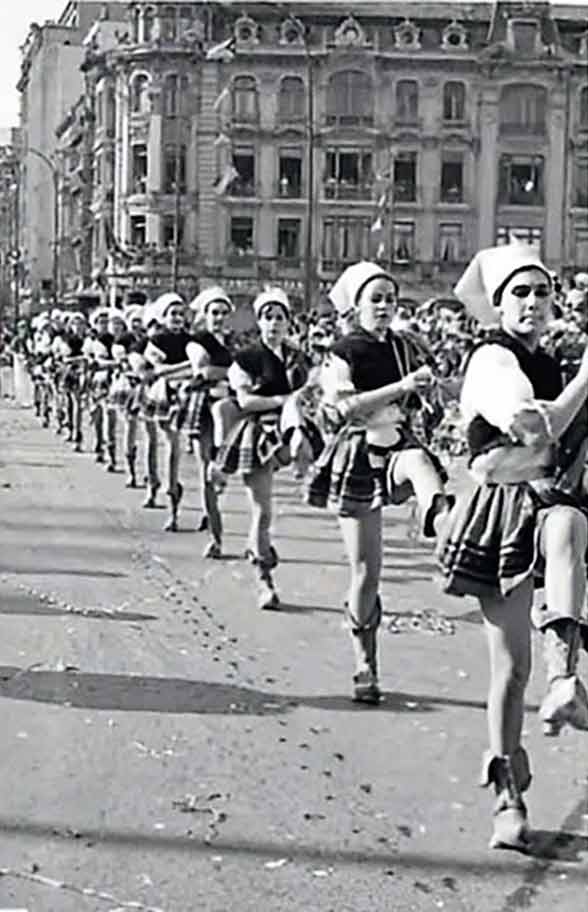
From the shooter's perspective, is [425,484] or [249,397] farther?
[249,397]

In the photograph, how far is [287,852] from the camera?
22.0 ft

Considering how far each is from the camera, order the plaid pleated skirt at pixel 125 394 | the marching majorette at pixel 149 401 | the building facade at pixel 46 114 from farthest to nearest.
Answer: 1. the building facade at pixel 46 114
2. the plaid pleated skirt at pixel 125 394
3. the marching majorette at pixel 149 401

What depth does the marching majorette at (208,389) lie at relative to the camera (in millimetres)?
15016

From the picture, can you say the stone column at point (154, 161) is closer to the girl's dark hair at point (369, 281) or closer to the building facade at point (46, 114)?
the building facade at point (46, 114)

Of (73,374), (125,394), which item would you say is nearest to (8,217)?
(73,374)

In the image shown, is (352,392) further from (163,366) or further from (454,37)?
(454,37)

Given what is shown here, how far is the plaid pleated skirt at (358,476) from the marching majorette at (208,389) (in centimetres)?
541

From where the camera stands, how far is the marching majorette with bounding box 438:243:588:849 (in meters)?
6.33

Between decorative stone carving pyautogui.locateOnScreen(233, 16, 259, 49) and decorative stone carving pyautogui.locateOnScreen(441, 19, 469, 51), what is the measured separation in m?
8.13

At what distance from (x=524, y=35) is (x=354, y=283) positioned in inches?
3231

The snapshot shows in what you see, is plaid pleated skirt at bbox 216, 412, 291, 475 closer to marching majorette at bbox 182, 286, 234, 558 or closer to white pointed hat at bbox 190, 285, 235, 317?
marching majorette at bbox 182, 286, 234, 558

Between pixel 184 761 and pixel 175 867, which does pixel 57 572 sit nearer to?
pixel 184 761

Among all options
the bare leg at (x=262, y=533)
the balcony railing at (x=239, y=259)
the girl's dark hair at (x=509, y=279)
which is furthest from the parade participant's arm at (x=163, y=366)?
the balcony railing at (x=239, y=259)

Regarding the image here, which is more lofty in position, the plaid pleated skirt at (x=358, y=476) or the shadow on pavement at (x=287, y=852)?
the plaid pleated skirt at (x=358, y=476)
